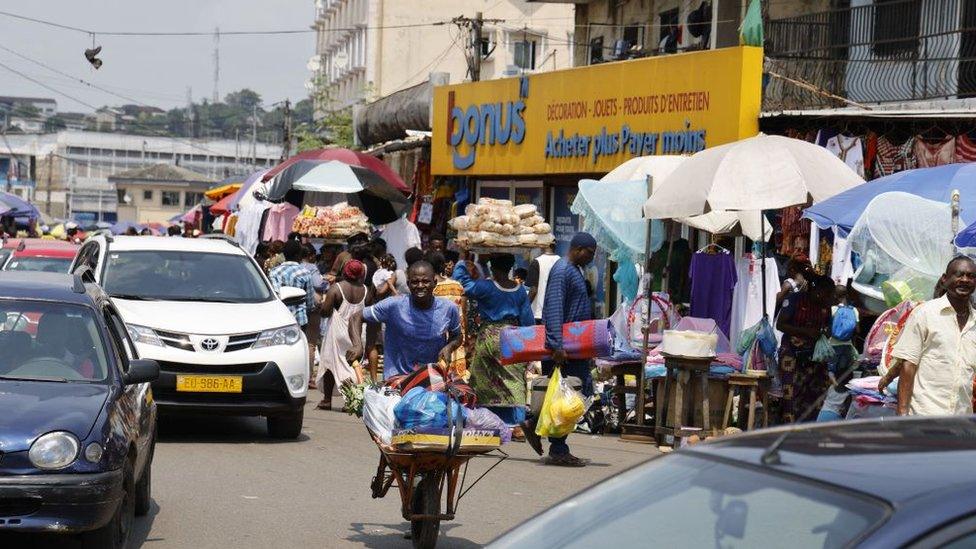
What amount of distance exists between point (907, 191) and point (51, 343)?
22.3 feet

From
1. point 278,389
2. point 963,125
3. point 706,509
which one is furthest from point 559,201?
point 706,509

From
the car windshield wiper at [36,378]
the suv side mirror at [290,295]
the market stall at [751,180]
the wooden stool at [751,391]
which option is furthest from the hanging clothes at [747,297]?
the car windshield wiper at [36,378]

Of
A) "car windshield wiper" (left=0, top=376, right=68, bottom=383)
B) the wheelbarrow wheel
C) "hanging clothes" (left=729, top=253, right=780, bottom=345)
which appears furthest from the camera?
"hanging clothes" (left=729, top=253, right=780, bottom=345)

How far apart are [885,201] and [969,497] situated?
26.4ft

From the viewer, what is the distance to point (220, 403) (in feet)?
39.7

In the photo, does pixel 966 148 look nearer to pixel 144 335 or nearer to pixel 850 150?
pixel 850 150

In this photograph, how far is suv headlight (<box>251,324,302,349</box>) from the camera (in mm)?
12383

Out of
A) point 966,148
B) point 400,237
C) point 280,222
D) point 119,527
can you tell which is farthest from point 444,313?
point 280,222

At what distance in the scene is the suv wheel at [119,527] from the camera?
731 centimetres

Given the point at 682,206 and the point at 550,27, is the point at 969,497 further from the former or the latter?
the point at 550,27

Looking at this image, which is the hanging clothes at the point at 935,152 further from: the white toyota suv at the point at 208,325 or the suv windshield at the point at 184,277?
the suv windshield at the point at 184,277

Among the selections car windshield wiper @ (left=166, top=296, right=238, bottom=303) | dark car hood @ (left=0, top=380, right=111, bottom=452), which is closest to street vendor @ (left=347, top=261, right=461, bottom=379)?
dark car hood @ (left=0, top=380, right=111, bottom=452)

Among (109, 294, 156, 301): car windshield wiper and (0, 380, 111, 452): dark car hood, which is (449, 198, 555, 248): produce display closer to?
(109, 294, 156, 301): car windshield wiper

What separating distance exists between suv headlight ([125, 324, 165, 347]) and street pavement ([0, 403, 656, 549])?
0.91 m
